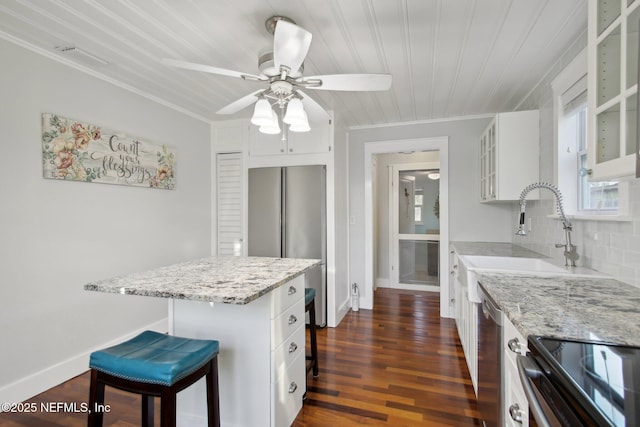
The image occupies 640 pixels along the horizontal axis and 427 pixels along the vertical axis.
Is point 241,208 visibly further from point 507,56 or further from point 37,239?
point 507,56

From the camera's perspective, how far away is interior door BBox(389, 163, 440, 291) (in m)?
4.91

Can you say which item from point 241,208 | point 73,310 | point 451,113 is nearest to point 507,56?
point 451,113

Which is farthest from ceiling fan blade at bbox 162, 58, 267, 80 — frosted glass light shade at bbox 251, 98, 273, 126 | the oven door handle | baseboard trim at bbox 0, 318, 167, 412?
baseboard trim at bbox 0, 318, 167, 412

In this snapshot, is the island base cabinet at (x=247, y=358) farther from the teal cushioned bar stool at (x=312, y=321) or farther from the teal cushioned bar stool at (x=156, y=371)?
the teal cushioned bar stool at (x=312, y=321)

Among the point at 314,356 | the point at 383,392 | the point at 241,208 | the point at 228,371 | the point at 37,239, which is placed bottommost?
the point at 383,392

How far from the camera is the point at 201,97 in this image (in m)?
3.01

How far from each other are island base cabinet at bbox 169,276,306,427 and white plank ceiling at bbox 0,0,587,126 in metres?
1.57

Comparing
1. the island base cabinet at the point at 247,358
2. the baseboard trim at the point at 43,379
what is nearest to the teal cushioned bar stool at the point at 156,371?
the island base cabinet at the point at 247,358

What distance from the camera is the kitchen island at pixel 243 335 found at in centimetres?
153

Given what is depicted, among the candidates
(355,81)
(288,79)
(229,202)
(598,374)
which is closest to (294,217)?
(229,202)

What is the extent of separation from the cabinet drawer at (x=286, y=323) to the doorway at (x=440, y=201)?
2115 mm

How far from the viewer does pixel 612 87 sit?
1.19 metres

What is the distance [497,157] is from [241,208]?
2774 millimetres

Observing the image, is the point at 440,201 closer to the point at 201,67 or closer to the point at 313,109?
the point at 313,109
